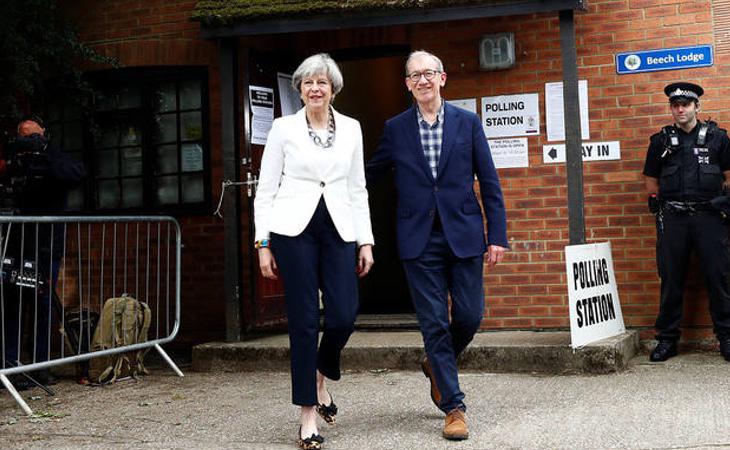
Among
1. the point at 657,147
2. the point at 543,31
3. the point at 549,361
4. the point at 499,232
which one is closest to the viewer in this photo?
the point at 499,232

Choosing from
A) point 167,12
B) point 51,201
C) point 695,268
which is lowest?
point 695,268

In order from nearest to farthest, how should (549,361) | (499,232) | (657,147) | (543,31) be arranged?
1. (499,232)
2. (549,361)
3. (657,147)
4. (543,31)

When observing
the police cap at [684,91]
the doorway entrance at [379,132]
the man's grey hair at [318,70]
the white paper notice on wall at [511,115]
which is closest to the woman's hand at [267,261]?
the man's grey hair at [318,70]

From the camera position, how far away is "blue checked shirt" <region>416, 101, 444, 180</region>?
5.10 m

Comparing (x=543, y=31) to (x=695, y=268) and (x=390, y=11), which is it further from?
(x=695, y=268)

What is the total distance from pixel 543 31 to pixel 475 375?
304 centimetres

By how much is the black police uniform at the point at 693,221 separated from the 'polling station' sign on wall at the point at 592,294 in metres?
0.39

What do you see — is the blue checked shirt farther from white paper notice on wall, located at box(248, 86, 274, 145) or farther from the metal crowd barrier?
white paper notice on wall, located at box(248, 86, 274, 145)

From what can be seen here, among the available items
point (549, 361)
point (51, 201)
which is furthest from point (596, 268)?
point (51, 201)

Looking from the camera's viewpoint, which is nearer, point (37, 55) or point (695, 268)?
point (695, 268)

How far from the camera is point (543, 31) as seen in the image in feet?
26.3

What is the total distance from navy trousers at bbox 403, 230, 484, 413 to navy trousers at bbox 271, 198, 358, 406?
39 centimetres

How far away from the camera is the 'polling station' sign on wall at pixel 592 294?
673 centimetres

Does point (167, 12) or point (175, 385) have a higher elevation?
point (167, 12)
